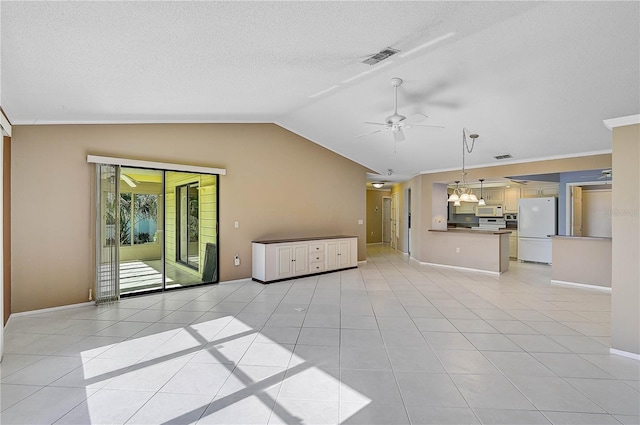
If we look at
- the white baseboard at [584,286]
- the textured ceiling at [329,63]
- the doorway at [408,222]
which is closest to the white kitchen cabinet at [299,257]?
the textured ceiling at [329,63]

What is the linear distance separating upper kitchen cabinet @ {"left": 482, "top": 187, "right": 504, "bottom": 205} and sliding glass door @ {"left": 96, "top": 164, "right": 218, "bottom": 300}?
Answer: 8162 millimetres

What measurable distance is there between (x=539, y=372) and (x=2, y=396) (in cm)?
409

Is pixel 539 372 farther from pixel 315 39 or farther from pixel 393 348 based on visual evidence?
pixel 315 39

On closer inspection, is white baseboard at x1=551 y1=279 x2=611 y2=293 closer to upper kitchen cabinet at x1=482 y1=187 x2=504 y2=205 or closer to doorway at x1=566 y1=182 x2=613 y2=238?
doorway at x1=566 y1=182 x2=613 y2=238

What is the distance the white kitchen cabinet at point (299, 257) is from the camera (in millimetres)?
5809

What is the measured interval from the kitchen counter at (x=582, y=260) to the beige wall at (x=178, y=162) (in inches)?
161

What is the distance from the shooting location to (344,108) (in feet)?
16.5

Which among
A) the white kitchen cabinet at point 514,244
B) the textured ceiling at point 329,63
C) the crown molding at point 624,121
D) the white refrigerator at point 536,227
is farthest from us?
the white kitchen cabinet at point 514,244

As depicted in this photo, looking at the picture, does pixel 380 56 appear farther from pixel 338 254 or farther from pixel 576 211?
pixel 576 211

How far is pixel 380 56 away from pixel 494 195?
795 centimetres

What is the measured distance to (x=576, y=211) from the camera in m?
7.29

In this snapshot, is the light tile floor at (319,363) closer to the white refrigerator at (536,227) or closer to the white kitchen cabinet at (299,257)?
the white kitchen cabinet at (299,257)

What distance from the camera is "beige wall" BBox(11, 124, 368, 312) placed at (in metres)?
3.94

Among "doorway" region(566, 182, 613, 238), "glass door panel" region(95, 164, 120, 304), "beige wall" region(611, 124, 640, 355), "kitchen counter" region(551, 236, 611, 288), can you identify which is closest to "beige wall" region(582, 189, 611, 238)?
"doorway" region(566, 182, 613, 238)
